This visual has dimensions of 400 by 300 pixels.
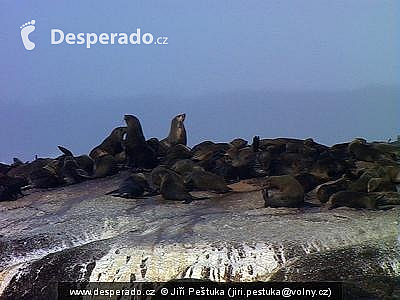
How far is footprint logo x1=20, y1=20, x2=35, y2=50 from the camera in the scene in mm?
3393

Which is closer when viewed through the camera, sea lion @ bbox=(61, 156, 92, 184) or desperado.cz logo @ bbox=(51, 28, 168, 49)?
desperado.cz logo @ bbox=(51, 28, 168, 49)

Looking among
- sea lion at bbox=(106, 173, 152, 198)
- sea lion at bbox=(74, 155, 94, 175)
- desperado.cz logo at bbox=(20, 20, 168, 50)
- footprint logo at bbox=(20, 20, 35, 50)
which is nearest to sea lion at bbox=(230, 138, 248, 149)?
sea lion at bbox=(106, 173, 152, 198)

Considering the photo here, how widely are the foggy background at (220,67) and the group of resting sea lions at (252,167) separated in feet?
0.19

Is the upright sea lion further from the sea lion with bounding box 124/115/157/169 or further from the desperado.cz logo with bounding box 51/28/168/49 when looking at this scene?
the desperado.cz logo with bounding box 51/28/168/49

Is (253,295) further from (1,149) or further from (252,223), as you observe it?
(1,149)

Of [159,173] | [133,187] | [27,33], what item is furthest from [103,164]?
[27,33]

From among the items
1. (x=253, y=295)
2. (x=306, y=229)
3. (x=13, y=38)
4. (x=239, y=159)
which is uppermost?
(x=13, y=38)

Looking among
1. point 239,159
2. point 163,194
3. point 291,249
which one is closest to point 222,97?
point 239,159

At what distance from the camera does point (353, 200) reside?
11.2 ft

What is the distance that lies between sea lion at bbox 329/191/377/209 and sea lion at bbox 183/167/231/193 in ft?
1.60

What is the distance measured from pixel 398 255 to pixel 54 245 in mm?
1555

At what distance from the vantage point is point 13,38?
340cm

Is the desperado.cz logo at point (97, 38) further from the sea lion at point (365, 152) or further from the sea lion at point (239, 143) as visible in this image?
the sea lion at point (365, 152)

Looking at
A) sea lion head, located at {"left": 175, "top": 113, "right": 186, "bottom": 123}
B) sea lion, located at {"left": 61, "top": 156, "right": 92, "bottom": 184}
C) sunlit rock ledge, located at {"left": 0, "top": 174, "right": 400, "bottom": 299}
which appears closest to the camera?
sunlit rock ledge, located at {"left": 0, "top": 174, "right": 400, "bottom": 299}
